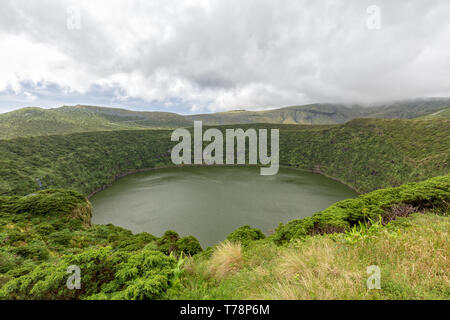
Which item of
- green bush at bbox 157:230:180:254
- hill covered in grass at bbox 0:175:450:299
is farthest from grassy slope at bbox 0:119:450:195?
hill covered in grass at bbox 0:175:450:299

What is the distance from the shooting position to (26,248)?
10922 mm

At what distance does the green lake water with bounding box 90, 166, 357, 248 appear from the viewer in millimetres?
31953

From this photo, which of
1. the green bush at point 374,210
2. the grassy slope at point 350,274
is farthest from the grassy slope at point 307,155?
the grassy slope at point 350,274

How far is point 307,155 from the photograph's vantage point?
8656cm

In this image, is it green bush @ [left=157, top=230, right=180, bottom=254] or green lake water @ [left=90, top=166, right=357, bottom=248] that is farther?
green lake water @ [left=90, top=166, right=357, bottom=248]

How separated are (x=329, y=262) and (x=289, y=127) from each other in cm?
13122

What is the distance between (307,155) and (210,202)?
63048mm

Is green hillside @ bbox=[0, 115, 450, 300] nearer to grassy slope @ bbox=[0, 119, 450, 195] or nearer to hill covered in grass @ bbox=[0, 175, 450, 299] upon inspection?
hill covered in grass @ bbox=[0, 175, 450, 299]

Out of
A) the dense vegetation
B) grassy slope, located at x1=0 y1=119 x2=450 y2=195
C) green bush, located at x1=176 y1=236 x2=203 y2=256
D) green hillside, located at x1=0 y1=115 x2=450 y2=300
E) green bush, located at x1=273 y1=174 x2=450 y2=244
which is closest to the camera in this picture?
green hillside, located at x1=0 y1=115 x2=450 y2=300

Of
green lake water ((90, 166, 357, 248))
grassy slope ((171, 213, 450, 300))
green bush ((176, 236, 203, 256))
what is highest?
grassy slope ((171, 213, 450, 300))

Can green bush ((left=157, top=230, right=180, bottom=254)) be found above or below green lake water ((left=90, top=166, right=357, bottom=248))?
above

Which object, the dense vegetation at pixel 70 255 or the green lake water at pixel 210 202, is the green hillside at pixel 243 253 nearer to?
the dense vegetation at pixel 70 255

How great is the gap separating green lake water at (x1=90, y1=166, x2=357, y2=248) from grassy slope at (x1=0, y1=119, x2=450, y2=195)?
983 centimetres
